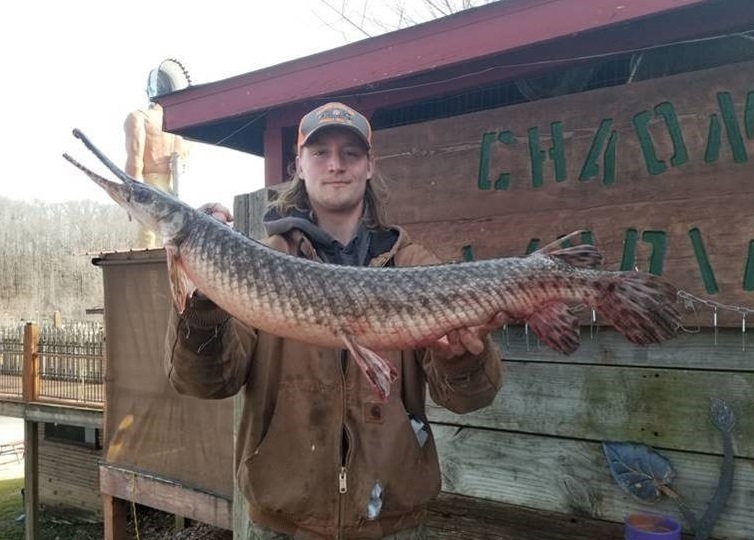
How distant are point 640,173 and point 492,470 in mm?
1812

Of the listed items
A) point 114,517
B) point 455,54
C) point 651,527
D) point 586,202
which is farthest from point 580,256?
point 114,517

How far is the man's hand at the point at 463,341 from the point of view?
A: 2002 millimetres

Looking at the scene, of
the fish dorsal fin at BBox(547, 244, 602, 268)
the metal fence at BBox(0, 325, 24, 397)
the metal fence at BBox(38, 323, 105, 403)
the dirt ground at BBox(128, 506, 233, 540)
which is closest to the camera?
the fish dorsal fin at BBox(547, 244, 602, 268)

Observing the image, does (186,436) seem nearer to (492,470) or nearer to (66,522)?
(492,470)

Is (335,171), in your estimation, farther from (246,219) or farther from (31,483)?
(31,483)

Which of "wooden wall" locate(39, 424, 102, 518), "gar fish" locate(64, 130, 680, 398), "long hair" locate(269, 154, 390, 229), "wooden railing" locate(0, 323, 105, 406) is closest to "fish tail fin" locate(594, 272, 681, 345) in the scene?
"gar fish" locate(64, 130, 680, 398)

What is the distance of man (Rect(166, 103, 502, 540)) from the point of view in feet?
6.59

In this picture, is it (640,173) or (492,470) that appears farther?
(492,470)

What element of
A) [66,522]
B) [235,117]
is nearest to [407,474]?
[235,117]

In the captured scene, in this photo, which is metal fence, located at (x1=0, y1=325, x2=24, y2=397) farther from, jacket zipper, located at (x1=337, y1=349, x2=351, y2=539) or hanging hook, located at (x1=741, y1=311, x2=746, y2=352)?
hanging hook, located at (x1=741, y1=311, x2=746, y2=352)

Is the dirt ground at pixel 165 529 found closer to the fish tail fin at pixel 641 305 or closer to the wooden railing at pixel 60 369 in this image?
the wooden railing at pixel 60 369

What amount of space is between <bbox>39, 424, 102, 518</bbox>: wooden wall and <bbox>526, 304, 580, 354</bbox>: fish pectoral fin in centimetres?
1130

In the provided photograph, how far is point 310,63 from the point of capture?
3.78 metres

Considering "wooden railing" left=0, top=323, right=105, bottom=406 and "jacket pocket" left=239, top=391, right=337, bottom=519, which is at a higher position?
"jacket pocket" left=239, top=391, right=337, bottom=519
